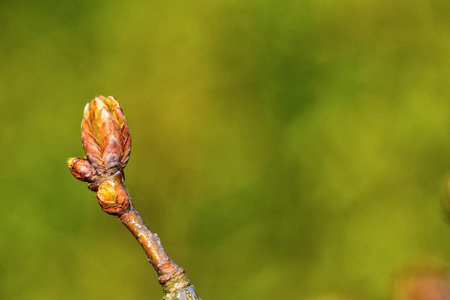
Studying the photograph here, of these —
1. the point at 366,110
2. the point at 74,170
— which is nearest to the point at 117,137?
the point at 74,170

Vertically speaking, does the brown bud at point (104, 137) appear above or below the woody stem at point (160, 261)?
above

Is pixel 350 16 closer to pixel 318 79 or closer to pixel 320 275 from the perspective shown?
pixel 318 79

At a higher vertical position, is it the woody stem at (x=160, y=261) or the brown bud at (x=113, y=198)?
the brown bud at (x=113, y=198)

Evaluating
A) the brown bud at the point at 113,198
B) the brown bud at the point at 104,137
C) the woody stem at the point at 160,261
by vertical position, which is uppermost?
the brown bud at the point at 104,137
